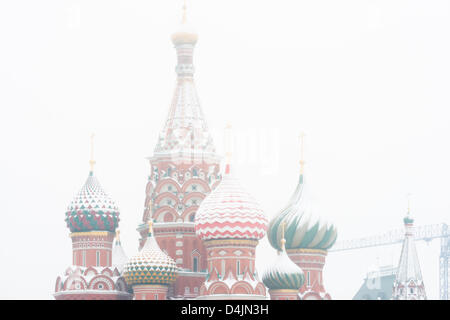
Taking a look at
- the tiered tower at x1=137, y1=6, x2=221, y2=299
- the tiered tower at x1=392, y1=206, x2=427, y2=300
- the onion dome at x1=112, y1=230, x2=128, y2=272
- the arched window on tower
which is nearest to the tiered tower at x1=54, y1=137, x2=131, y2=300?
the onion dome at x1=112, y1=230, x2=128, y2=272

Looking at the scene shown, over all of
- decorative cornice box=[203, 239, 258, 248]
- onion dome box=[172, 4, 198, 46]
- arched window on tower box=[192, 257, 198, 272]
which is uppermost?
onion dome box=[172, 4, 198, 46]

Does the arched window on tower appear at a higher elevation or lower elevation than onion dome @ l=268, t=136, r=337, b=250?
lower

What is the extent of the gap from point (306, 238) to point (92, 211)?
27.4 feet

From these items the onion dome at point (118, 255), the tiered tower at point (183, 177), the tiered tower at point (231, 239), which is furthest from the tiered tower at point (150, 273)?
the onion dome at point (118, 255)

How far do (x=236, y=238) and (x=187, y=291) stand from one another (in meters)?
3.52

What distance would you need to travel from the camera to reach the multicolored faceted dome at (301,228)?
6094cm

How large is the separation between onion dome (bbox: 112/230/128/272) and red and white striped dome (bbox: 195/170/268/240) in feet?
→ 16.1

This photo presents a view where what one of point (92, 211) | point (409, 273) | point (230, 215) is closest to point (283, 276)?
point (230, 215)

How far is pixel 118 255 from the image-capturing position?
6150cm

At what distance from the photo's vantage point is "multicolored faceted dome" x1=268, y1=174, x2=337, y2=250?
60938 mm

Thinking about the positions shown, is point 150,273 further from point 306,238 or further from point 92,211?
point 306,238

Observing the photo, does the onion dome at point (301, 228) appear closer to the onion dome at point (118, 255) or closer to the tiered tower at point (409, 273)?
the onion dome at point (118, 255)

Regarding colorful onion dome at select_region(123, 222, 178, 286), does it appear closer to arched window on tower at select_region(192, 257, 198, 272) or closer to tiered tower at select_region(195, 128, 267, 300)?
tiered tower at select_region(195, 128, 267, 300)
